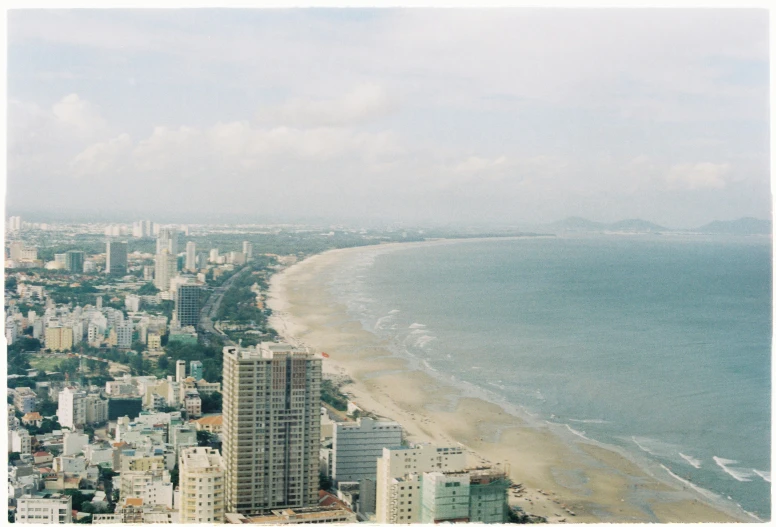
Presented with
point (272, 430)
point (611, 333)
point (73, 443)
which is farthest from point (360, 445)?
point (611, 333)

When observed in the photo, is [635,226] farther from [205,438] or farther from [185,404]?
[205,438]

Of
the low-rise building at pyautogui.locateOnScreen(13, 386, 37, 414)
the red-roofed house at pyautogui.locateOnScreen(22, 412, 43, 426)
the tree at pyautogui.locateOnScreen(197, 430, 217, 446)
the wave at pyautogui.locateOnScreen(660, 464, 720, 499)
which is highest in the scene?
the low-rise building at pyautogui.locateOnScreen(13, 386, 37, 414)

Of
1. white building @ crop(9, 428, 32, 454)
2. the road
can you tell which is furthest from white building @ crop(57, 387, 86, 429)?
the road

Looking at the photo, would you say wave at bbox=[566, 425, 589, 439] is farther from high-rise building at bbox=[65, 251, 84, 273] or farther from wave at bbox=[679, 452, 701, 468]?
high-rise building at bbox=[65, 251, 84, 273]

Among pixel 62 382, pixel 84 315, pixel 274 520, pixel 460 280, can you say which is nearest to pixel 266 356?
pixel 274 520

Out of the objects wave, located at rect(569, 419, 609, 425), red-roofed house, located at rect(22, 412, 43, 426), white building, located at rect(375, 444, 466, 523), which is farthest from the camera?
wave, located at rect(569, 419, 609, 425)

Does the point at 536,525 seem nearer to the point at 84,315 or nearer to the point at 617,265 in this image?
the point at 84,315

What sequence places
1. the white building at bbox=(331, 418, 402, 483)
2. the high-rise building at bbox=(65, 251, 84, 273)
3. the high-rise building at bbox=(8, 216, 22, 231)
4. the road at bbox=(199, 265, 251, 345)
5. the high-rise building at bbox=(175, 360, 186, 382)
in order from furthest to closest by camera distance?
the high-rise building at bbox=(65, 251, 84, 273)
the road at bbox=(199, 265, 251, 345)
the high-rise building at bbox=(8, 216, 22, 231)
the high-rise building at bbox=(175, 360, 186, 382)
the white building at bbox=(331, 418, 402, 483)

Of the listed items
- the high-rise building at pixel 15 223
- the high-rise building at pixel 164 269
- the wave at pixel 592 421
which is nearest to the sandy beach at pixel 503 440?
the wave at pixel 592 421
